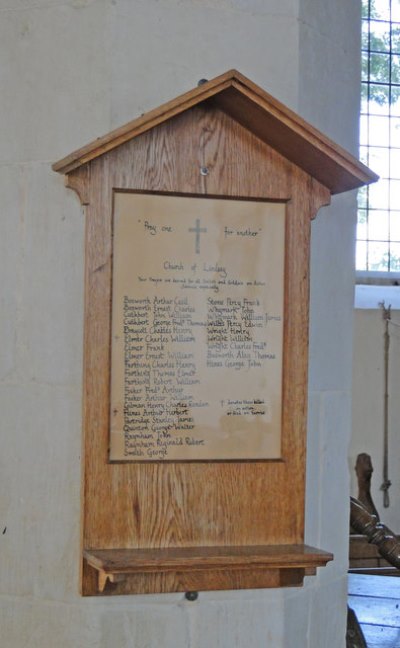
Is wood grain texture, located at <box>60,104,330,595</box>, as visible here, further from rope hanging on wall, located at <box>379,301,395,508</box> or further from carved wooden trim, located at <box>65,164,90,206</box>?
rope hanging on wall, located at <box>379,301,395,508</box>

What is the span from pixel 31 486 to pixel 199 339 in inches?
22.1

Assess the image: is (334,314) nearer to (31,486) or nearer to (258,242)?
(258,242)

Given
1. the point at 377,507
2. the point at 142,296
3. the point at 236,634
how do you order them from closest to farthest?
the point at 142,296, the point at 236,634, the point at 377,507

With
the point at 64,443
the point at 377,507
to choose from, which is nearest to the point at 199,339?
the point at 64,443

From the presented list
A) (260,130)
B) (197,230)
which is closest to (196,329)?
(197,230)

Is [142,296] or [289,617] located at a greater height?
[142,296]

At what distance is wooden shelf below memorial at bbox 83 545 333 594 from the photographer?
2.26 meters

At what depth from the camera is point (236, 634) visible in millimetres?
2576

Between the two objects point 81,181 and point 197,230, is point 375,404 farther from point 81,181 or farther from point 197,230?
point 81,181

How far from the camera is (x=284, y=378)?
97.3 inches

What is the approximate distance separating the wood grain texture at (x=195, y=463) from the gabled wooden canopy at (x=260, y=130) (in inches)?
1.7

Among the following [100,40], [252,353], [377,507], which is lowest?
[377,507]

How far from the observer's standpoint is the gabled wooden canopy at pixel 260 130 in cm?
229

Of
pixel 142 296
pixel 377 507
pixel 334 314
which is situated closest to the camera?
pixel 142 296
